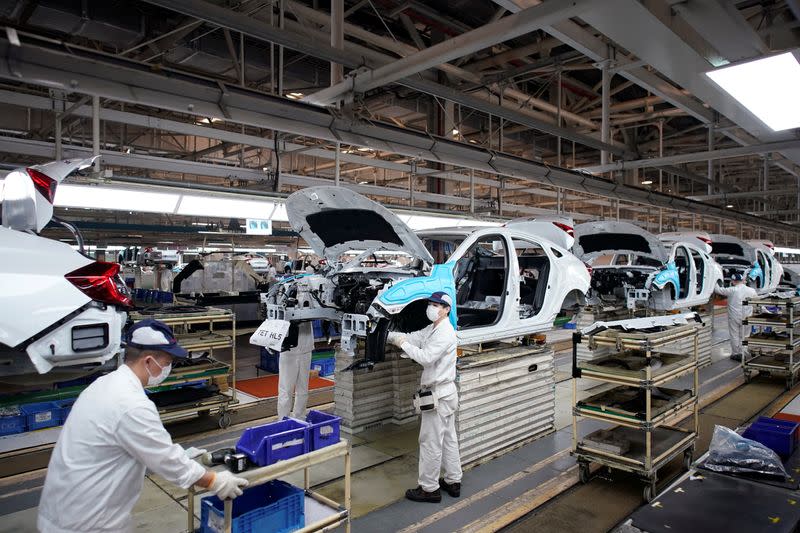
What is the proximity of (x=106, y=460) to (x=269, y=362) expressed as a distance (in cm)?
641

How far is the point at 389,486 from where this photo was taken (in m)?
4.44

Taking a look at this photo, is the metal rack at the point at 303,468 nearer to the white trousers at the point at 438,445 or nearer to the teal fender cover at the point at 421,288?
the white trousers at the point at 438,445

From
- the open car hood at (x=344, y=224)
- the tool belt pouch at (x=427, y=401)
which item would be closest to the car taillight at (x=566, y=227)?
the open car hood at (x=344, y=224)

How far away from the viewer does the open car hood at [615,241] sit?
8.38 metres

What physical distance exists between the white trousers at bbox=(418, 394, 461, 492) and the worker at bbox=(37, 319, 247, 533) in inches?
82.2

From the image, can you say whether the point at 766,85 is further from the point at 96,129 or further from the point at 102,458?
the point at 96,129

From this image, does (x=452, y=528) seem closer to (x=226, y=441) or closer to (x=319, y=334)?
(x=226, y=441)

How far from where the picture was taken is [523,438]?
5324mm

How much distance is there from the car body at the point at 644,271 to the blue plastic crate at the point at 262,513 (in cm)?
705

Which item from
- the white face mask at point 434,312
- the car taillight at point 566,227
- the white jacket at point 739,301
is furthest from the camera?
the white jacket at point 739,301

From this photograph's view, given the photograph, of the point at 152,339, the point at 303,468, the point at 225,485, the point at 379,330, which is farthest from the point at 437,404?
the point at 152,339

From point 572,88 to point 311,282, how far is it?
8.92 metres

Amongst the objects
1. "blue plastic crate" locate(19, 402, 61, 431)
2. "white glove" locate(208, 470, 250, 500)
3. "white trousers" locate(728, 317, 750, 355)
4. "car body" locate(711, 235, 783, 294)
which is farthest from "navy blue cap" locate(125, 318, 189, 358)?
"car body" locate(711, 235, 783, 294)

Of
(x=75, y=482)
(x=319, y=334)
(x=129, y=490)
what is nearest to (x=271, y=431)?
(x=129, y=490)
